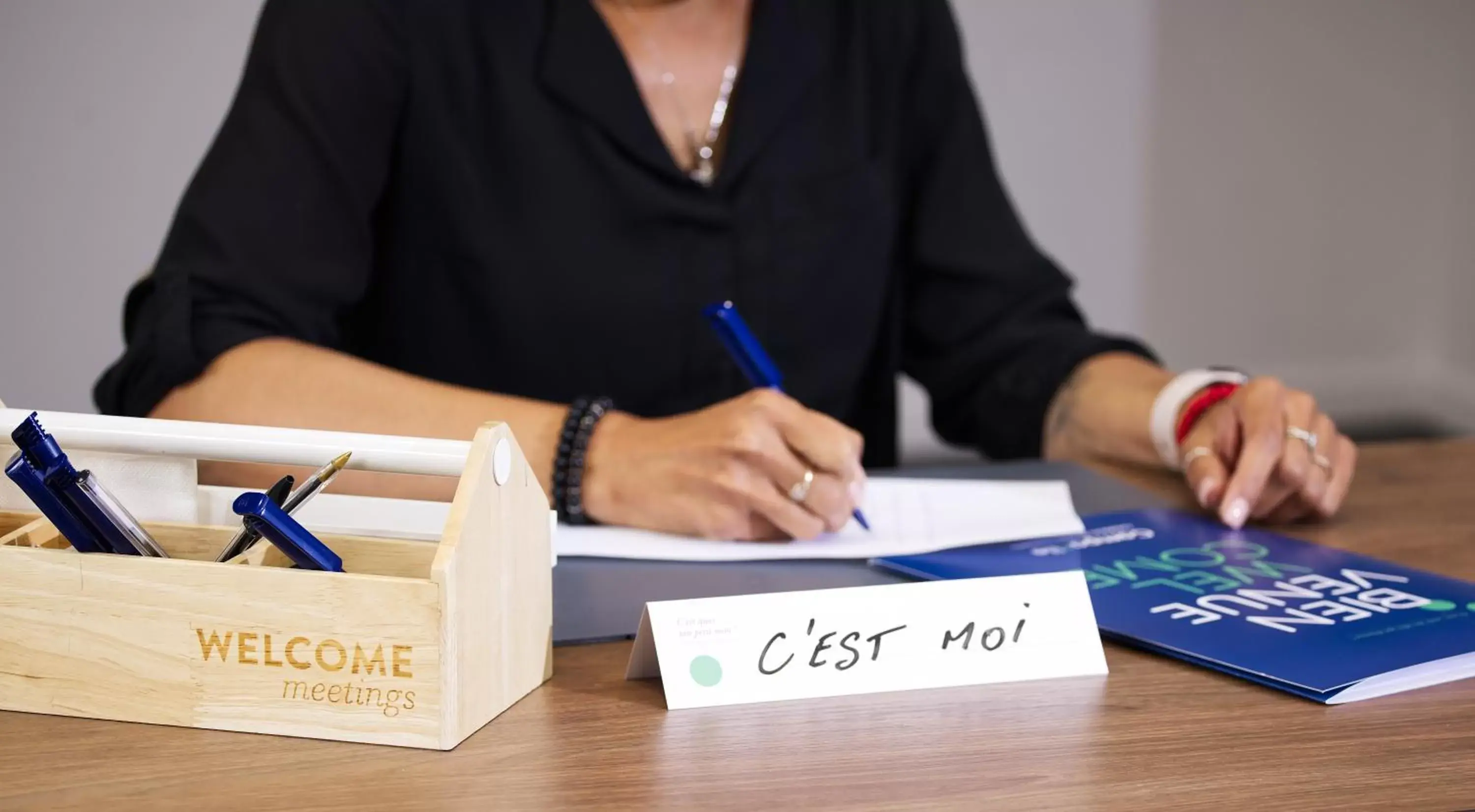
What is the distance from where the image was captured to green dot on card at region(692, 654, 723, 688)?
60cm

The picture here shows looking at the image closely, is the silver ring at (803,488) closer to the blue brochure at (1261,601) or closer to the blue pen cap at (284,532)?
the blue brochure at (1261,601)

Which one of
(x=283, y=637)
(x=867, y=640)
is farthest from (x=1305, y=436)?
(x=283, y=637)

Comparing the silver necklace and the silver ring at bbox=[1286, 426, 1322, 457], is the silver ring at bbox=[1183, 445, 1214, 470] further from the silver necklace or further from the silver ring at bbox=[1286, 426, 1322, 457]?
the silver necklace

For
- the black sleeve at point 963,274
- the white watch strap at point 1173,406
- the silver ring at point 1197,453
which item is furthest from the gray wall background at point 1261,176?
the silver ring at point 1197,453

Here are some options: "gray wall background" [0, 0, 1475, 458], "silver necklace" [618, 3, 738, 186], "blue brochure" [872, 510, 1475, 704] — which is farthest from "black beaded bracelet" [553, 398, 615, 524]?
"gray wall background" [0, 0, 1475, 458]

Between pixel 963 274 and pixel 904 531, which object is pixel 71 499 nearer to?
pixel 904 531

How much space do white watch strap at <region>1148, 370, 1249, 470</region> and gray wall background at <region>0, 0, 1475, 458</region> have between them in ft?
5.57

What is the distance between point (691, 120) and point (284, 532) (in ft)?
2.84

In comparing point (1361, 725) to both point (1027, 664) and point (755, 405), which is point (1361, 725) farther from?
point (755, 405)

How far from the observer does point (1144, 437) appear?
113 cm

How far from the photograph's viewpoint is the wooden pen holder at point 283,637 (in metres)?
0.53

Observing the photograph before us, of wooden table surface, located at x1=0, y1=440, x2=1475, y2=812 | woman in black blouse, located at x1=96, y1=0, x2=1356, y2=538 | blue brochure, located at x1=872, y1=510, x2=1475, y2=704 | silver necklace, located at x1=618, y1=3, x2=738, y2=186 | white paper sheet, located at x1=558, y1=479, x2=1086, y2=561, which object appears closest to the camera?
wooden table surface, located at x1=0, y1=440, x2=1475, y2=812

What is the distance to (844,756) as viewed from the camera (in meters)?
0.54

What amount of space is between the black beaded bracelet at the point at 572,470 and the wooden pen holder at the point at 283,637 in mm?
328
